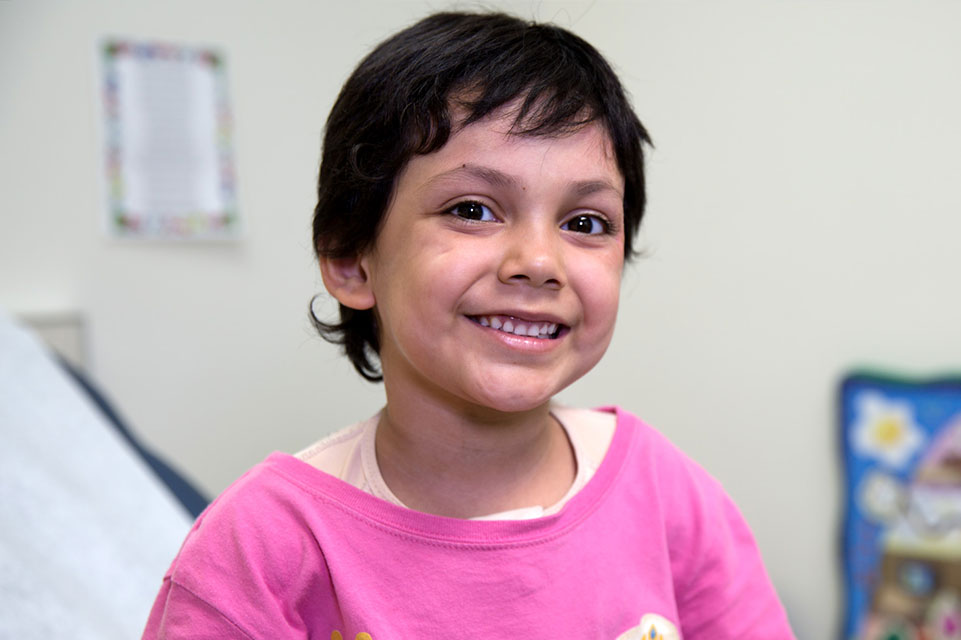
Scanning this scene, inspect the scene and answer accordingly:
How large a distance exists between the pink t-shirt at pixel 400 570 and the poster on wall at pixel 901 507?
31.8 inches

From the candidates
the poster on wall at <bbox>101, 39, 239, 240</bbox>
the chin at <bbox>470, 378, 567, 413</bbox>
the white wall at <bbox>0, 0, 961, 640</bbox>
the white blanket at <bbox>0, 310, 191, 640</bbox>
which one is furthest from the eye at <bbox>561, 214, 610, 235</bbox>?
the poster on wall at <bbox>101, 39, 239, 240</bbox>

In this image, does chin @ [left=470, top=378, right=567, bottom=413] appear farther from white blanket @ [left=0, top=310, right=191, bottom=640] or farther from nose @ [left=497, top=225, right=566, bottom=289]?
white blanket @ [left=0, top=310, right=191, bottom=640]

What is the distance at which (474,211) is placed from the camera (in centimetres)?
66

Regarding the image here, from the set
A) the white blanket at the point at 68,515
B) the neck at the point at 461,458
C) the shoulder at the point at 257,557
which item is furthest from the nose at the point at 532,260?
the white blanket at the point at 68,515

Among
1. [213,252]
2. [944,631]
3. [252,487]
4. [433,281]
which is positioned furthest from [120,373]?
[944,631]

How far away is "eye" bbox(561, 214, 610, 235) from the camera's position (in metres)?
0.69

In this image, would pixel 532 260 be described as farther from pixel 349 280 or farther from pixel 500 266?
pixel 349 280

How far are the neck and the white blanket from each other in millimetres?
483

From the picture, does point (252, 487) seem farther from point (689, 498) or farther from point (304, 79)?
point (304, 79)

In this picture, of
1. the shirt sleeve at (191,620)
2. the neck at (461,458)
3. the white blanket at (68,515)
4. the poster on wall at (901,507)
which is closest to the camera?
the shirt sleeve at (191,620)

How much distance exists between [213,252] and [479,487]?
127cm

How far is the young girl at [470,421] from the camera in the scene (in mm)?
643

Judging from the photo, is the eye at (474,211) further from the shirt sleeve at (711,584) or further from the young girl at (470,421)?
the shirt sleeve at (711,584)

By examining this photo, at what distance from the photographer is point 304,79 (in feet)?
6.21
